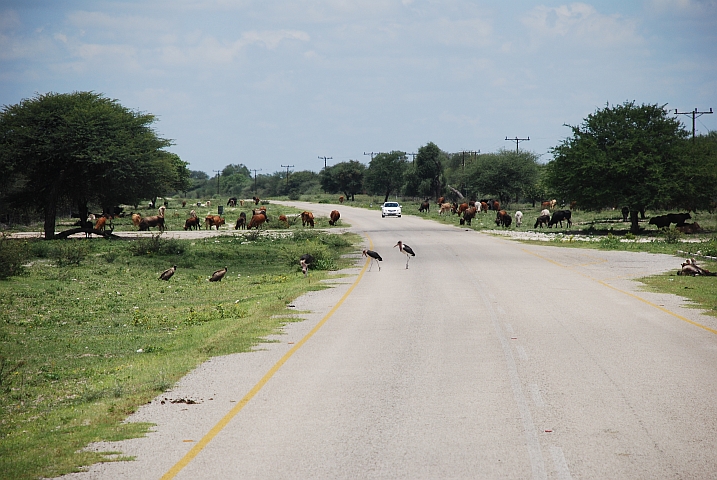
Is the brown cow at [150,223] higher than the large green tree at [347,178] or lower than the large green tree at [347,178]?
lower

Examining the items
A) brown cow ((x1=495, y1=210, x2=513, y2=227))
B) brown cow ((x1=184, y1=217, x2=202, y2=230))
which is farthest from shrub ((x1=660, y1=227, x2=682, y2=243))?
brown cow ((x1=184, y1=217, x2=202, y2=230))

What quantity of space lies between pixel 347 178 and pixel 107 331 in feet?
509

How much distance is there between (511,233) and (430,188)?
8248 centimetres

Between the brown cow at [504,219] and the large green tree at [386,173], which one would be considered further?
the large green tree at [386,173]

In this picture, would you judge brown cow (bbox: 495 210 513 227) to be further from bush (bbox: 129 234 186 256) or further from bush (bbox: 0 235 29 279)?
bush (bbox: 0 235 29 279)

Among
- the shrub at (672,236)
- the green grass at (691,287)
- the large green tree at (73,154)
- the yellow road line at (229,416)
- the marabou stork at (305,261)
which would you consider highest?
the large green tree at (73,154)

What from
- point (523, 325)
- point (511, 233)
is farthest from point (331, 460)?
point (511, 233)

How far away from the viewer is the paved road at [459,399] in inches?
296

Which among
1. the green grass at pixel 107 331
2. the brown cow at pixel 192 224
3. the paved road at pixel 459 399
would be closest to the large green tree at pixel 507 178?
the brown cow at pixel 192 224

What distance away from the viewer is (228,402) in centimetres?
1012

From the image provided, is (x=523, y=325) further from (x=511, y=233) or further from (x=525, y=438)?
(x=511, y=233)

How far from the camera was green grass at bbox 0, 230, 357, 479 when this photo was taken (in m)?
Result: 9.22

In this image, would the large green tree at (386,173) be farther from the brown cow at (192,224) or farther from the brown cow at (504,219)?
the brown cow at (192,224)

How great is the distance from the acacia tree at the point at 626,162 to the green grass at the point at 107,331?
79.2ft
